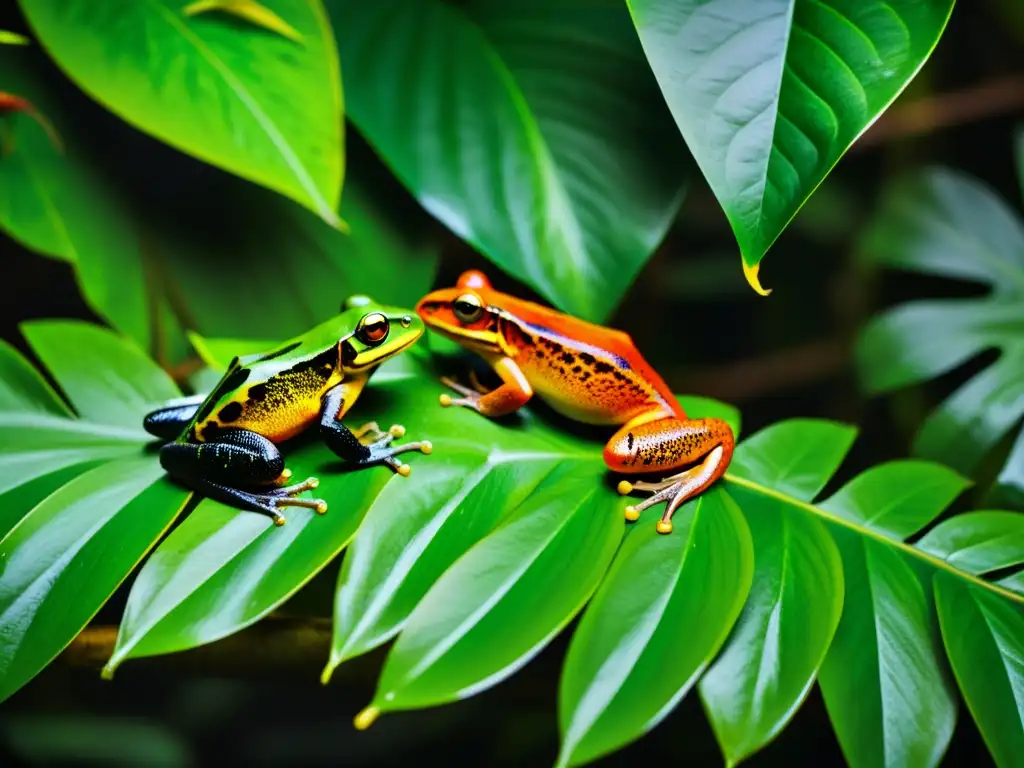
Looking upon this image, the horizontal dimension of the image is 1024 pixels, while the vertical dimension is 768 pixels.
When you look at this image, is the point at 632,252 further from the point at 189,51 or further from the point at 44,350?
the point at 44,350

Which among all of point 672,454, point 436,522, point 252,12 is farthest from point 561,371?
point 252,12

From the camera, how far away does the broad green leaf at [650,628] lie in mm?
770

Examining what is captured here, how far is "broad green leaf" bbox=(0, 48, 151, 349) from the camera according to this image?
138 centimetres

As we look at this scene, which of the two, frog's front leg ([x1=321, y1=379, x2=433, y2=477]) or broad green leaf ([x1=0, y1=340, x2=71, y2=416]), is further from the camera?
broad green leaf ([x1=0, y1=340, x2=71, y2=416])

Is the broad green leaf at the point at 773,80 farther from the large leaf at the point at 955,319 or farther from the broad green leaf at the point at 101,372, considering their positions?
the broad green leaf at the point at 101,372

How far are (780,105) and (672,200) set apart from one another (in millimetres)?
337

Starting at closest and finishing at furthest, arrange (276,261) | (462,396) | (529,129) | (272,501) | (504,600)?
(504,600)
(272,501)
(462,396)
(529,129)
(276,261)

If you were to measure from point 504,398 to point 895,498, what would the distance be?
56 centimetres

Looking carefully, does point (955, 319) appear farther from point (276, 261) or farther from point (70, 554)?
point (70, 554)

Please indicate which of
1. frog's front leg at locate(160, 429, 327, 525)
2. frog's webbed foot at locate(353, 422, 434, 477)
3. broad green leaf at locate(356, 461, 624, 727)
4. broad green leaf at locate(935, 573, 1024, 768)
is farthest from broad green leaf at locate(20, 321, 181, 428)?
broad green leaf at locate(935, 573, 1024, 768)

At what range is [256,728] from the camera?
1861 mm

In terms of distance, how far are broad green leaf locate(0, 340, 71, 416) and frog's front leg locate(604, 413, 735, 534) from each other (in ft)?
2.57

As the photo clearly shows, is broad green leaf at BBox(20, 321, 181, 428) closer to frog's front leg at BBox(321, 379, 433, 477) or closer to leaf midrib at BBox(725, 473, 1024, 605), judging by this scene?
frog's front leg at BBox(321, 379, 433, 477)

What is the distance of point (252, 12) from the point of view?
1275mm
